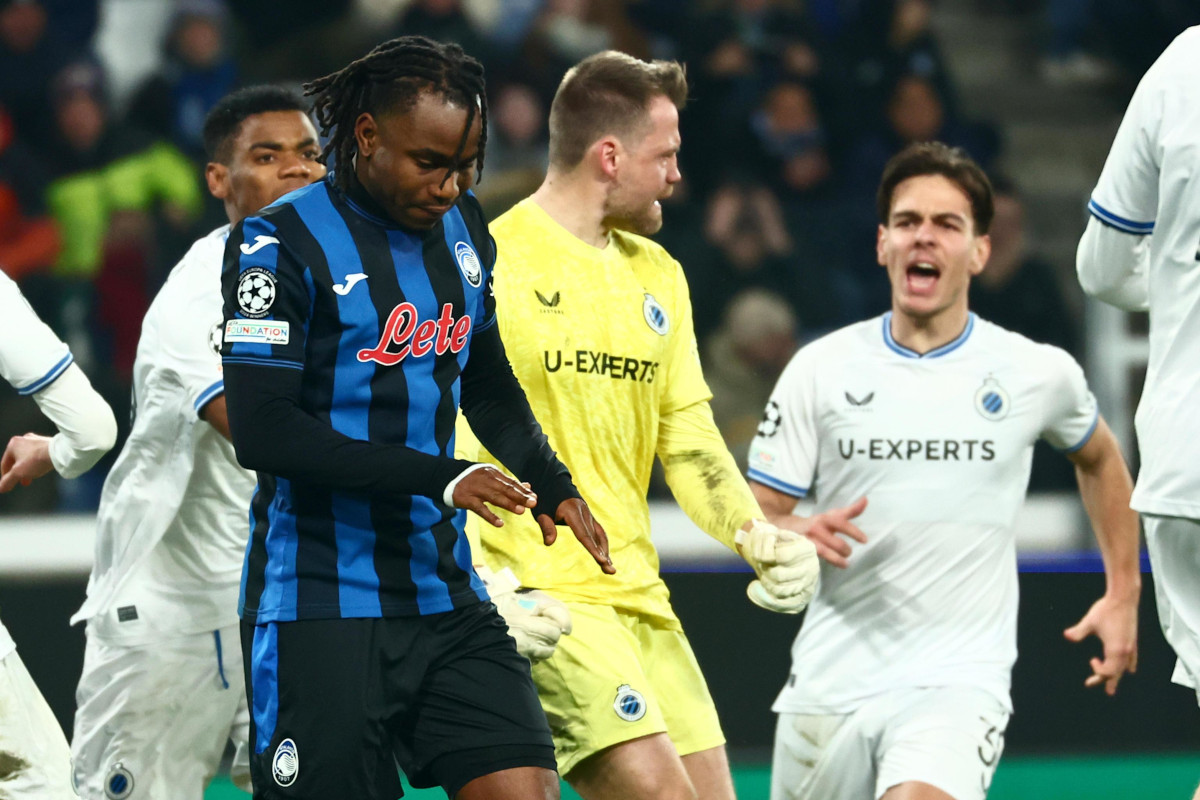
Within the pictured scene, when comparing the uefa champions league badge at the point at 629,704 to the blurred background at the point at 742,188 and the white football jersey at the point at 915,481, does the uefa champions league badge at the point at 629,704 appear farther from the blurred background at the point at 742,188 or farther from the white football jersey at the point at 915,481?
the blurred background at the point at 742,188

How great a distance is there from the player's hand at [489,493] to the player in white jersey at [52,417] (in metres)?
1.35

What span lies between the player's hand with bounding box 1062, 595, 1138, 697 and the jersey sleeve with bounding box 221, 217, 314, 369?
237cm

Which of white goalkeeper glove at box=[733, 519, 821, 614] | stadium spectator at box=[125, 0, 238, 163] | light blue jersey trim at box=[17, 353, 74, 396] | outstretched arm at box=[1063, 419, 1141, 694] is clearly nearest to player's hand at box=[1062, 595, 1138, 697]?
outstretched arm at box=[1063, 419, 1141, 694]

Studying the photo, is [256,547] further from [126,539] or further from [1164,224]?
[1164,224]

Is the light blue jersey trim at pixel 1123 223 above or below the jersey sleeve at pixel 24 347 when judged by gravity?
above

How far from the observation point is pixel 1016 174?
9.65m

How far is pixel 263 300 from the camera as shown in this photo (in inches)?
110

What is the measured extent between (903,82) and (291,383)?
6.79m

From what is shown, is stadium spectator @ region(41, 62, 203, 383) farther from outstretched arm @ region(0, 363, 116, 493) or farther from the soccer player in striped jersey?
the soccer player in striped jersey

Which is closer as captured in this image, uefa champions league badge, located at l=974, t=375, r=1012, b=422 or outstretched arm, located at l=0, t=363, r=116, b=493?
outstretched arm, located at l=0, t=363, r=116, b=493

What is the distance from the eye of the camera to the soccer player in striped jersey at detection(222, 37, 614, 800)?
2.79 meters

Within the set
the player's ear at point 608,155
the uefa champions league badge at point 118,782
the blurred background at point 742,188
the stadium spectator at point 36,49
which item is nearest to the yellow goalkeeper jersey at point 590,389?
the player's ear at point 608,155

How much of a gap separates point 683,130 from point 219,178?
459 cm

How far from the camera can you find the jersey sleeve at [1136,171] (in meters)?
3.36
